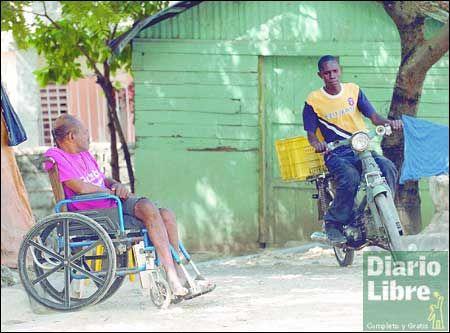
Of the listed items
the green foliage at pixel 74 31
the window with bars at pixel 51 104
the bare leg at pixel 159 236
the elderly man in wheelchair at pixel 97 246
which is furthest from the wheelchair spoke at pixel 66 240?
the window with bars at pixel 51 104

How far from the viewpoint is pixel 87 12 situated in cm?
1272

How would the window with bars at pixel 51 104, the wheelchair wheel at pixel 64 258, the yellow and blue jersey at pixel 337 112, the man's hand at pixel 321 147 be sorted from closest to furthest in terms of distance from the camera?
the wheelchair wheel at pixel 64 258, the man's hand at pixel 321 147, the yellow and blue jersey at pixel 337 112, the window with bars at pixel 51 104

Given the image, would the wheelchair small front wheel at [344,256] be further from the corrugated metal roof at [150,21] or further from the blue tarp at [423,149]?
the corrugated metal roof at [150,21]

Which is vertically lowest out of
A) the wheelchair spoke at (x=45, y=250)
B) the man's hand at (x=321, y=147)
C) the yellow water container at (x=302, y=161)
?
the wheelchair spoke at (x=45, y=250)

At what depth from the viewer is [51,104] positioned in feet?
60.6

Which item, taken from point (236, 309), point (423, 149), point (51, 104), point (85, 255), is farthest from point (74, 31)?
point (236, 309)

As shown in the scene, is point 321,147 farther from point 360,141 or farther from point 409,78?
point 409,78

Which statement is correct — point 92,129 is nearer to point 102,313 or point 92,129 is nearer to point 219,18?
point 219,18

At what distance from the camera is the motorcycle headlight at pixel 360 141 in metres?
8.14

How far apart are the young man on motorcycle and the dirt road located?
1.73 ft

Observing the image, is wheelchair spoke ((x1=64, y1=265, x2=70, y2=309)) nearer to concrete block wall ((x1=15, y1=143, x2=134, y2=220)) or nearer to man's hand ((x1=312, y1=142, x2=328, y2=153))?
man's hand ((x1=312, y1=142, x2=328, y2=153))

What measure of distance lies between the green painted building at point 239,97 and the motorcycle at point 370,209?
338cm

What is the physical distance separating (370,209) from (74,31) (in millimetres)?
6186

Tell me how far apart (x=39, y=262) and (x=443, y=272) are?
3243 mm
